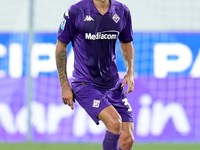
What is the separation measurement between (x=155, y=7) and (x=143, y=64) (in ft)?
4.25

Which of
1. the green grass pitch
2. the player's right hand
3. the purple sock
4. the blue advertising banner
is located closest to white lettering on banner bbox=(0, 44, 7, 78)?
the blue advertising banner

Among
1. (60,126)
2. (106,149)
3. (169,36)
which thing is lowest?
(60,126)

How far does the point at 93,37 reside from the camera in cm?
587

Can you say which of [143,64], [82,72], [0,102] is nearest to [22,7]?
[0,102]

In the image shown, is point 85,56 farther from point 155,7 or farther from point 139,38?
point 155,7

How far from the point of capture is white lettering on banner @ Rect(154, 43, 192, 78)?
1052cm

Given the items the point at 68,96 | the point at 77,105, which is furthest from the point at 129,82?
the point at 77,105

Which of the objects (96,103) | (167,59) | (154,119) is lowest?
(154,119)

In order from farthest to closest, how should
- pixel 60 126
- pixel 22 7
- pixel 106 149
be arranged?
pixel 22 7 < pixel 60 126 < pixel 106 149

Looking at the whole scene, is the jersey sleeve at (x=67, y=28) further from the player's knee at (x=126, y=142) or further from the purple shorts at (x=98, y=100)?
the player's knee at (x=126, y=142)

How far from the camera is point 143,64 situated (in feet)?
34.9

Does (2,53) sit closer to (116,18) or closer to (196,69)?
(196,69)

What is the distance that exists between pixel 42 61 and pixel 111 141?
16.4 feet

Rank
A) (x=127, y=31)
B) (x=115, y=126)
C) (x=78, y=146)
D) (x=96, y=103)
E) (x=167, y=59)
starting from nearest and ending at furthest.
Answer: (x=115, y=126) < (x=96, y=103) < (x=127, y=31) < (x=78, y=146) < (x=167, y=59)
